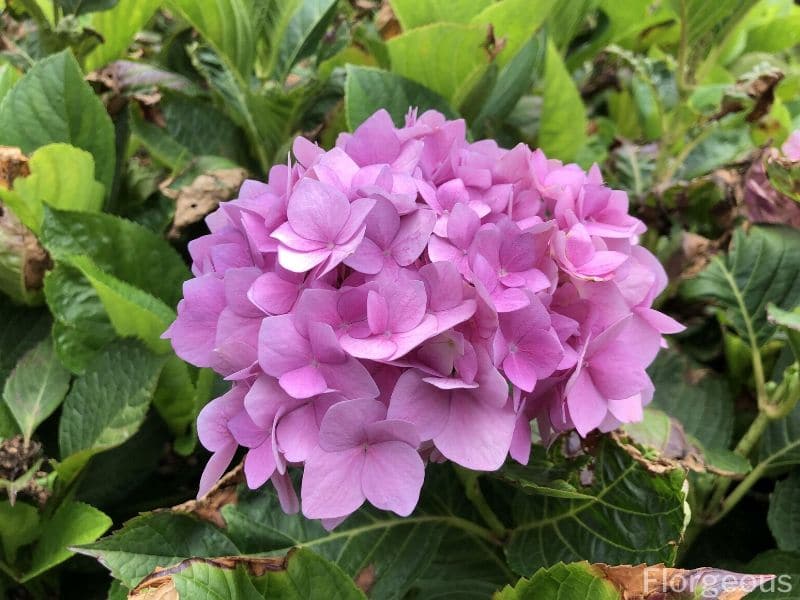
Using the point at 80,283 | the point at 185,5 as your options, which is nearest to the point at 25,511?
the point at 80,283

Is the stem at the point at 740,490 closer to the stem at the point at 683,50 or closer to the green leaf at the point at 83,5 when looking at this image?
the stem at the point at 683,50

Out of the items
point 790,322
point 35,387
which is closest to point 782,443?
point 790,322

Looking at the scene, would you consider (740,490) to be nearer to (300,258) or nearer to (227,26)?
(300,258)

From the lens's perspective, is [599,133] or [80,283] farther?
[599,133]

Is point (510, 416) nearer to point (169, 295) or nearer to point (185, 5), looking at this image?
point (169, 295)

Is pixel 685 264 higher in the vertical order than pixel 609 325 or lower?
lower

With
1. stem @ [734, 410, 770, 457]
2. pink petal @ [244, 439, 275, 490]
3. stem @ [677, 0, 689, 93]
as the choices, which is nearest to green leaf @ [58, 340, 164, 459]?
pink petal @ [244, 439, 275, 490]

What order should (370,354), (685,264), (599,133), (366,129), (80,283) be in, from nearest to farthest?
(370,354)
(366,129)
(80,283)
(685,264)
(599,133)

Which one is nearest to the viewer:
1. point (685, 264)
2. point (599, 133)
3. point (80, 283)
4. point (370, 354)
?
point (370, 354)
